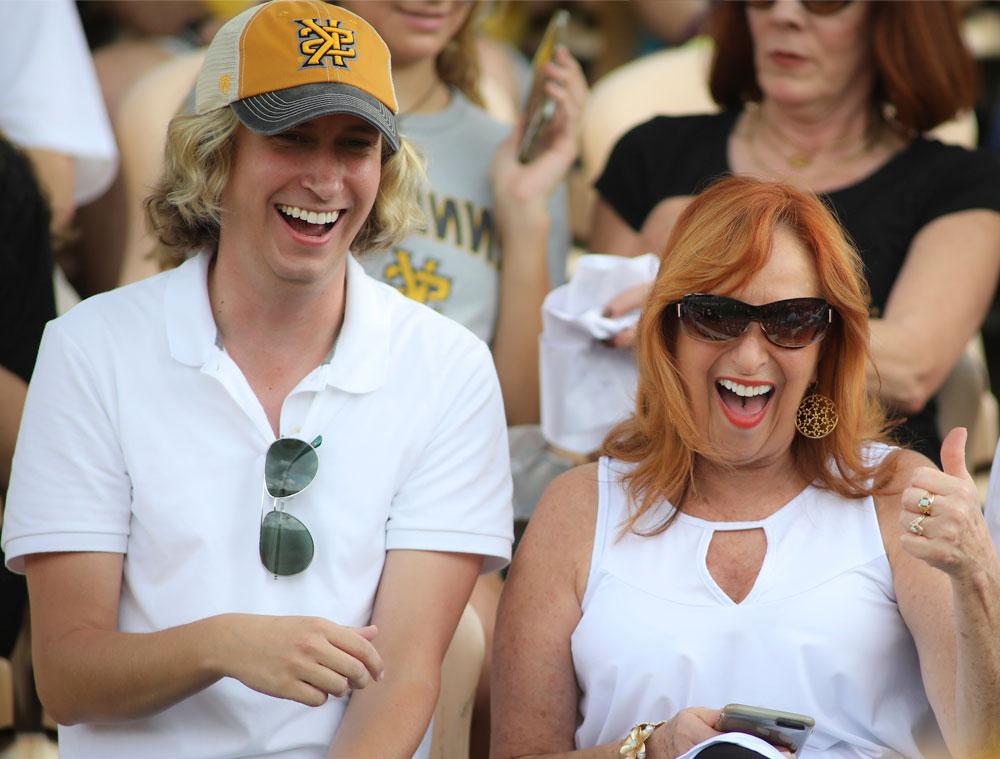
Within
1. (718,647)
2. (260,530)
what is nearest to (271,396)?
(260,530)

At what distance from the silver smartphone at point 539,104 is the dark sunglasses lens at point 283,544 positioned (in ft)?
4.64

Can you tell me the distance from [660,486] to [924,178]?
117 cm

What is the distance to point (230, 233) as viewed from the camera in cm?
234

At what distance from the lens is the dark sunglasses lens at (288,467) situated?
2186 mm

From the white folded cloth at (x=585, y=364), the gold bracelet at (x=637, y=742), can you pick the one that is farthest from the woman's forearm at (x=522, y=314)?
the gold bracelet at (x=637, y=742)

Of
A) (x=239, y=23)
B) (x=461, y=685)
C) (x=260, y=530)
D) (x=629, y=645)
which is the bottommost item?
(x=461, y=685)

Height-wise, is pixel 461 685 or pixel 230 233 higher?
pixel 230 233

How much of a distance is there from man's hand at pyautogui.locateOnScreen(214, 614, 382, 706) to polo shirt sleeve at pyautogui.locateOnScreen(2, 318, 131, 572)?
0.95 feet

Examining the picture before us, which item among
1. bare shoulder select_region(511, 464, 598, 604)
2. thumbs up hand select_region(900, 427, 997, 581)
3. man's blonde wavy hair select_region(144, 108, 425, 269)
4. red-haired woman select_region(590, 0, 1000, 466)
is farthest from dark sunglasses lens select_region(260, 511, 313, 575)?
red-haired woman select_region(590, 0, 1000, 466)

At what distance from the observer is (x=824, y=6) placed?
10.4 ft

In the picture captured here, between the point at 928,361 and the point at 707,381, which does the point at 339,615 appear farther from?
the point at 928,361

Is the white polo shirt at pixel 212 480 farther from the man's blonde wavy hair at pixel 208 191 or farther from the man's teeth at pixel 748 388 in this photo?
the man's teeth at pixel 748 388

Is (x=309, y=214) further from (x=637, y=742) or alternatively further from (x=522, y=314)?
(x=522, y=314)

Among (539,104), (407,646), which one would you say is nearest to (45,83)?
(539,104)
